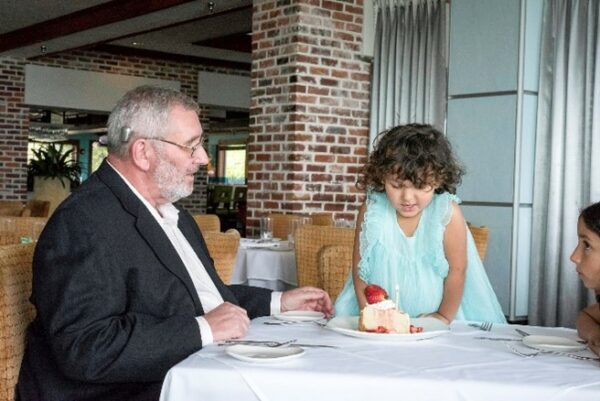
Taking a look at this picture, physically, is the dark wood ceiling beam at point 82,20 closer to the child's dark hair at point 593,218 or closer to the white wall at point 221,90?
the white wall at point 221,90

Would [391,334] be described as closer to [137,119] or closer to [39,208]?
[137,119]

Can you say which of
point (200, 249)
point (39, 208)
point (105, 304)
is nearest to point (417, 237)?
point (200, 249)

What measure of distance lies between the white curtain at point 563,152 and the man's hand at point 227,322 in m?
4.42

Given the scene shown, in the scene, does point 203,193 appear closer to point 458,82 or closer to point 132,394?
point 458,82

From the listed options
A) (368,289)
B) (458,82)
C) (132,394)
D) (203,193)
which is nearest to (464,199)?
(458,82)

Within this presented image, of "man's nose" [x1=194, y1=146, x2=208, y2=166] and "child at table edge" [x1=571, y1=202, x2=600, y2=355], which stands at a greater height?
"man's nose" [x1=194, y1=146, x2=208, y2=166]

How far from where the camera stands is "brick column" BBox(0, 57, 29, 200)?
39.8 ft

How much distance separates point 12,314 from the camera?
6.57 feet

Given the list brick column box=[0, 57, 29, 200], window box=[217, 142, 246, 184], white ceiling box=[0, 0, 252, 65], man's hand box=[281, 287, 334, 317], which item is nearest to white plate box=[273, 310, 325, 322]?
man's hand box=[281, 287, 334, 317]

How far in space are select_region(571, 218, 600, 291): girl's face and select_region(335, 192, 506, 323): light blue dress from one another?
2.57 feet

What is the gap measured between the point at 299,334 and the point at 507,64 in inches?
183

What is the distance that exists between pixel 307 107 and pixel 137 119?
4.79 metres

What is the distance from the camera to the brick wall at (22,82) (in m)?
12.1

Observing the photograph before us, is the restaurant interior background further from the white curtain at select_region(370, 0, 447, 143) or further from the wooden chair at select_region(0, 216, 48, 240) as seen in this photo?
the wooden chair at select_region(0, 216, 48, 240)
